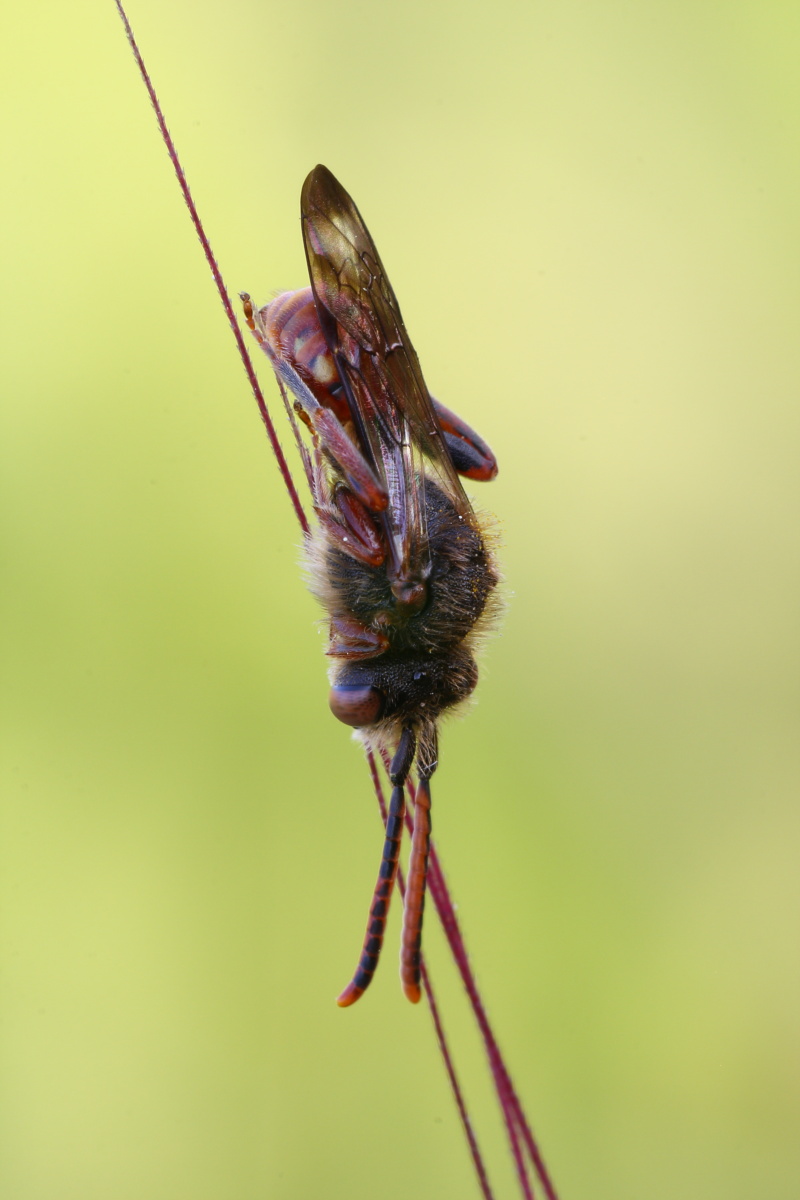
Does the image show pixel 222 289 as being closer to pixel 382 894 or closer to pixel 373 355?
pixel 373 355

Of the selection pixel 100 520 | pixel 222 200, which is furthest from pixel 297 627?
pixel 222 200

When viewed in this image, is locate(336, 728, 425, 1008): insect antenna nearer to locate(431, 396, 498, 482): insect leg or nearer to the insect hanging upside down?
the insect hanging upside down

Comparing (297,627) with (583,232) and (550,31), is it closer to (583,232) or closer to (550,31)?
(583,232)

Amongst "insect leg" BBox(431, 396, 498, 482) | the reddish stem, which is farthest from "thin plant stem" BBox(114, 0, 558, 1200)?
"insect leg" BBox(431, 396, 498, 482)

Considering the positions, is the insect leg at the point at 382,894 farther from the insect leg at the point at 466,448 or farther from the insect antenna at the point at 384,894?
the insect leg at the point at 466,448

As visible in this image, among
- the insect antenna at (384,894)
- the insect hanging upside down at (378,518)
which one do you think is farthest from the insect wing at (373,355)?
the insect antenna at (384,894)
